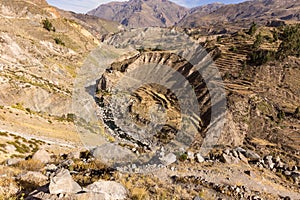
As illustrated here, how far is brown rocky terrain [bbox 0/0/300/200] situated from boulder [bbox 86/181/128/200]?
39 mm

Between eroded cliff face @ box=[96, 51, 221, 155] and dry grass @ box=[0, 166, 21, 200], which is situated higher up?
dry grass @ box=[0, 166, 21, 200]

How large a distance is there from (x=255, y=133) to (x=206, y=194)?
27658 millimetres

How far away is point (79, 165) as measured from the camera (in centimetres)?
1324

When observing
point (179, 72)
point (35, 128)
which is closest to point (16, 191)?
point (35, 128)

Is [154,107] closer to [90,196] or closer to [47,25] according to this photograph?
[90,196]

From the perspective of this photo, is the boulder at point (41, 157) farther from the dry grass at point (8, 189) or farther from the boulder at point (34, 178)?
the dry grass at point (8, 189)

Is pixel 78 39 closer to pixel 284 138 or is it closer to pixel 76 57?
pixel 76 57

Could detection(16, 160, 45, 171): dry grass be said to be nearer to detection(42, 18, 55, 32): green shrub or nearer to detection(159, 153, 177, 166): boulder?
detection(159, 153, 177, 166): boulder

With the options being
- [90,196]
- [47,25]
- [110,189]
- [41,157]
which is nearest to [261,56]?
[41,157]

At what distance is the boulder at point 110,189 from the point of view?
756 centimetres

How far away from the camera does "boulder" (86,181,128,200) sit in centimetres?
756

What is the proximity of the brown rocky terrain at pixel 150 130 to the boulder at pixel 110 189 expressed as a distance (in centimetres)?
4

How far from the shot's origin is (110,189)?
7984mm

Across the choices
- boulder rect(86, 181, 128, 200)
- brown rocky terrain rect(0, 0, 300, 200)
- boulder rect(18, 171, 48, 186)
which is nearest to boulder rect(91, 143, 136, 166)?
brown rocky terrain rect(0, 0, 300, 200)
